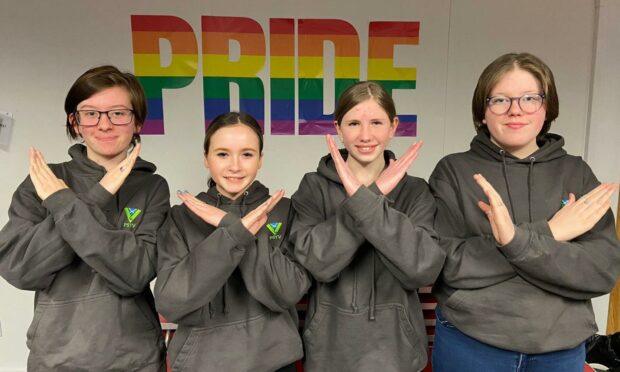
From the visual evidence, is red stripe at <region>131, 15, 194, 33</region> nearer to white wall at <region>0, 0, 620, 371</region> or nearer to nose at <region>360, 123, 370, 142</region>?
white wall at <region>0, 0, 620, 371</region>

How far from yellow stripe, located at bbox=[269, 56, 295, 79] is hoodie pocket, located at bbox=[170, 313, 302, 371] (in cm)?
157

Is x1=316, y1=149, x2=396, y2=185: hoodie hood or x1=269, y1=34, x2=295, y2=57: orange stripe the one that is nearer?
x1=316, y1=149, x2=396, y2=185: hoodie hood

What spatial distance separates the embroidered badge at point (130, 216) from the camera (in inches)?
63.4

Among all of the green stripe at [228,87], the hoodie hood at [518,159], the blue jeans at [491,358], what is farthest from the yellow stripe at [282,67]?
the blue jeans at [491,358]

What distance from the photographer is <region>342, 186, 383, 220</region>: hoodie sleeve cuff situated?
1348 millimetres

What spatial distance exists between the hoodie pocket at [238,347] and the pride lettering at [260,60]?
147cm

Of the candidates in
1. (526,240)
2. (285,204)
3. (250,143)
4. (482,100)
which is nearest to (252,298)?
(285,204)

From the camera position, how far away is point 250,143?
1572mm

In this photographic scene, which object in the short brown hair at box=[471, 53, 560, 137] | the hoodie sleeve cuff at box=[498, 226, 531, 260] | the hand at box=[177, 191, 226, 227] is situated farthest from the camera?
the short brown hair at box=[471, 53, 560, 137]

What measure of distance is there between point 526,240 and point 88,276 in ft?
4.64

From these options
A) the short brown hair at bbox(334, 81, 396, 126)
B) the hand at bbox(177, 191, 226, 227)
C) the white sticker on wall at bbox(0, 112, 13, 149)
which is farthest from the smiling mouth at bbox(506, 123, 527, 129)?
the white sticker on wall at bbox(0, 112, 13, 149)

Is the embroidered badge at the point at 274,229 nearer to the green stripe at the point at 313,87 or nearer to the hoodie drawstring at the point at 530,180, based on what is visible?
the hoodie drawstring at the point at 530,180

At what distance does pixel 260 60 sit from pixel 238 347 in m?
1.71

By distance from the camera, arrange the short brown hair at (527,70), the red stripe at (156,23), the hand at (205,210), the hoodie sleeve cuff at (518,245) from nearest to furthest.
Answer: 1. the hoodie sleeve cuff at (518,245)
2. the hand at (205,210)
3. the short brown hair at (527,70)
4. the red stripe at (156,23)
